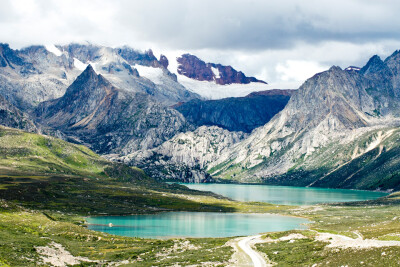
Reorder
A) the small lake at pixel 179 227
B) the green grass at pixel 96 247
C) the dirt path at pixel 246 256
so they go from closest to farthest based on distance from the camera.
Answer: the dirt path at pixel 246 256 → the green grass at pixel 96 247 → the small lake at pixel 179 227

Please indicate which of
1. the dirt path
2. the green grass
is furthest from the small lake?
the dirt path

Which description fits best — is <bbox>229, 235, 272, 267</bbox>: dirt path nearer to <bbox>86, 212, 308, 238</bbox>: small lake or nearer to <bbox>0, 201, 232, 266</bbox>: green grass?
<bbox>0, 201, 232, 266</bbox>: green grass

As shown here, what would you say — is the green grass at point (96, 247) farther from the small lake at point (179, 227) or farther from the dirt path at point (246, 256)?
the small lake at point (179, 227)

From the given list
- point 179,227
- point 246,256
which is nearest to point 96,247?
point 246,256

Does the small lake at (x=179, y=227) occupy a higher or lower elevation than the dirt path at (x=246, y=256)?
lower

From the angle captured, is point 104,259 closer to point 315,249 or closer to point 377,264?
point 315,249

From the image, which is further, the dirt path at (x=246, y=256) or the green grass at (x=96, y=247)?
the green grass at (x=96, y=247)

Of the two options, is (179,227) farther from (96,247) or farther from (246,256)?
(246,256)

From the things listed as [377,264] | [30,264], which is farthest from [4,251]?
[377,264]

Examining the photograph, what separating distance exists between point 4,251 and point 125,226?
302 feet

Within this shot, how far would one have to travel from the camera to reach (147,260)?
83062mm

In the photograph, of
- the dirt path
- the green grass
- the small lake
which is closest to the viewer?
the dirt path

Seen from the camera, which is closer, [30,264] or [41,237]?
[30,264]

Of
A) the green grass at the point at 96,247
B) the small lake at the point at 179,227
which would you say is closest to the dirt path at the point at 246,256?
the green grass at the point at 96,247
